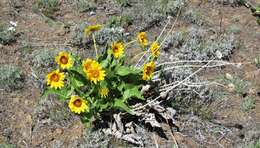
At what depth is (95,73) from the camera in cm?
399

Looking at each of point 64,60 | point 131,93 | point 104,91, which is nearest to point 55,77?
point 64,60

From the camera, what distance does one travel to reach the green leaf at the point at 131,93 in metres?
4.35

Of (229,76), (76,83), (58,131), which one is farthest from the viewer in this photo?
(229,76)

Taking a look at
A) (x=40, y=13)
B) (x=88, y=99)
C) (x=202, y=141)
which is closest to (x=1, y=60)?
(x=40, y=13)

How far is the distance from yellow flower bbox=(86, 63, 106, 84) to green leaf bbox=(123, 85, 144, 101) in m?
0.42

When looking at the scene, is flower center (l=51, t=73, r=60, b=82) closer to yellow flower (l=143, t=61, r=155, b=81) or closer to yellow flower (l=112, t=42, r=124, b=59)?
yellow flower (l=112, t=42, r=124, b=59)

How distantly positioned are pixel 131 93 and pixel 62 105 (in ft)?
2.48

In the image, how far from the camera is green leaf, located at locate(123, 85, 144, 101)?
171 inches

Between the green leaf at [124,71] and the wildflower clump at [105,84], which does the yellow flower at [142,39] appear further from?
the green leaf at [124,71]

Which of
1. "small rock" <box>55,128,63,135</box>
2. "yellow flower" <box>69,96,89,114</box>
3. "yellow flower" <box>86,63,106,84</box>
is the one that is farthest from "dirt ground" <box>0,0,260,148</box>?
"yellow flower" <box>86,63,106,84</box>

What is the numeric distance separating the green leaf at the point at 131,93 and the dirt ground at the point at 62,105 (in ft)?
1.48

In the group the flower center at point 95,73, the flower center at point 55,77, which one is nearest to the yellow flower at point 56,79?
the flower center at point 55,77

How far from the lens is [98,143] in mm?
4391

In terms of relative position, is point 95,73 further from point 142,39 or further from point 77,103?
point 142,39
